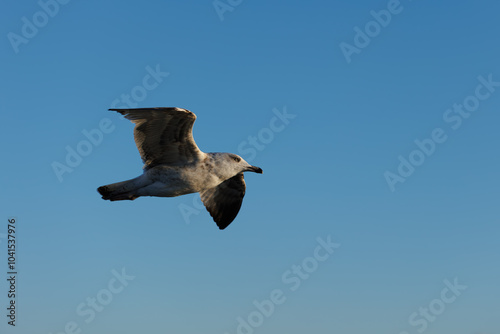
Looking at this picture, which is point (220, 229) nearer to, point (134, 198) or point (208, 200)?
point (208, 200)

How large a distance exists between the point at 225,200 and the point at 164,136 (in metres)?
4.55

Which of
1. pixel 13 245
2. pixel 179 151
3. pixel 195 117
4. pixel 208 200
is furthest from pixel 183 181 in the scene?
pixel 13 245

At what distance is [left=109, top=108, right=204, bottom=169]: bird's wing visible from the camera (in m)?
15.7

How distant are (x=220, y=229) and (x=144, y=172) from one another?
4065mm

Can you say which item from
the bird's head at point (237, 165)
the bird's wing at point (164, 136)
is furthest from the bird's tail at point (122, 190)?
the bird's head at point (237, 165)

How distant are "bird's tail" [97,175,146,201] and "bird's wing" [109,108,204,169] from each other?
0.52 meters

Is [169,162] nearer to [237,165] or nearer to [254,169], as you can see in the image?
[237,165]

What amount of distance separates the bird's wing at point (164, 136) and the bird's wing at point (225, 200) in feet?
11.0

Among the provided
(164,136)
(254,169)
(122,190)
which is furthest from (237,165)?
(122,190)

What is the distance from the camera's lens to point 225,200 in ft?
67.1

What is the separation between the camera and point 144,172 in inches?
674

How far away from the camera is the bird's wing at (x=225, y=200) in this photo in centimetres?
2031

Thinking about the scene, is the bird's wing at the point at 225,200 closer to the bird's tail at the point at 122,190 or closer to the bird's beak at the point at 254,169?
the bird's beak at the point at 254,169

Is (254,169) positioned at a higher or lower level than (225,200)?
lower
